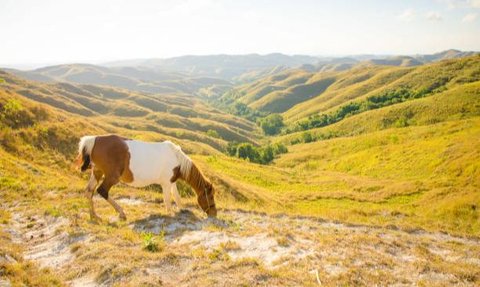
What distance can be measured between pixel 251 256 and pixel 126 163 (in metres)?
6.46

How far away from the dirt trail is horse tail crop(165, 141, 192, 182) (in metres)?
1.68

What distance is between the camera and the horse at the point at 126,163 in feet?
45.1

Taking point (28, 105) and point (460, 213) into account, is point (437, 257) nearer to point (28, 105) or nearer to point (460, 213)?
point (460, 213)

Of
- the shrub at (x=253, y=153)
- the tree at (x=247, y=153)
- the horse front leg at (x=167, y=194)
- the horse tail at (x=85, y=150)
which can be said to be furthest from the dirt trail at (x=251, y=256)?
the shrub at (x=253, y=153)

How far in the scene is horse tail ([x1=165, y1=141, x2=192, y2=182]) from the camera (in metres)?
15.2

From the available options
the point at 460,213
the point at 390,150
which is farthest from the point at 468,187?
the point at 390,150

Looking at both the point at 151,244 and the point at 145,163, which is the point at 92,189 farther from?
the point at 151,244

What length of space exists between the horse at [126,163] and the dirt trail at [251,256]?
1.57 metres

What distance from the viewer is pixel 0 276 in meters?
8.24

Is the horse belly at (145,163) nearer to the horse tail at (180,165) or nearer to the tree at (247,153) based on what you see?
the horse tail at (180,165)

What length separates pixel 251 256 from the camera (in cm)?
1105

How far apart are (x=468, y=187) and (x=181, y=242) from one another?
125 ft

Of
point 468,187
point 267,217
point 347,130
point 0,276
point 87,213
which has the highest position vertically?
point 0,276

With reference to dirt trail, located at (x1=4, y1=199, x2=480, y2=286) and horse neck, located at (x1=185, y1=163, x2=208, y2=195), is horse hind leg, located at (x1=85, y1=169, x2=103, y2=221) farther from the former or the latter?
horse neck, located at (x1=185, y1=163, x2=208, y2=195)
